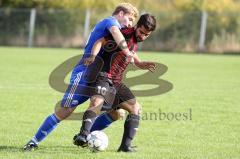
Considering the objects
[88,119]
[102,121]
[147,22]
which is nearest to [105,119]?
[102,121]

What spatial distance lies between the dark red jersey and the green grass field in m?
1.01

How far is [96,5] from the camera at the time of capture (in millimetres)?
46281

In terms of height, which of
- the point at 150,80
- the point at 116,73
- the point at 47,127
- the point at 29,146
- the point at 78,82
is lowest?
the point at 150,80

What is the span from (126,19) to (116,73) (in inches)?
27.6

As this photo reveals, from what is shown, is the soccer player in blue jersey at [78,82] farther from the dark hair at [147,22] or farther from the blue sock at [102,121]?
the blue sock at [102,121]

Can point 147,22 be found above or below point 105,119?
above

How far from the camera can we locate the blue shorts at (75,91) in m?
7.93

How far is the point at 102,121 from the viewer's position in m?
8.66

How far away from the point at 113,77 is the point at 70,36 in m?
33.4

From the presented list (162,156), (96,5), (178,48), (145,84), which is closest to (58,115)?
(162,156)

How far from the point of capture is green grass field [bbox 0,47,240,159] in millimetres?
8070

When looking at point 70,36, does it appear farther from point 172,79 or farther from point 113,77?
point 113,77

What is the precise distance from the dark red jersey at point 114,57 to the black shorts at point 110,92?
0.30ft

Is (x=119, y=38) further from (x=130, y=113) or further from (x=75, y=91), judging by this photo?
(x=130, y=113)
